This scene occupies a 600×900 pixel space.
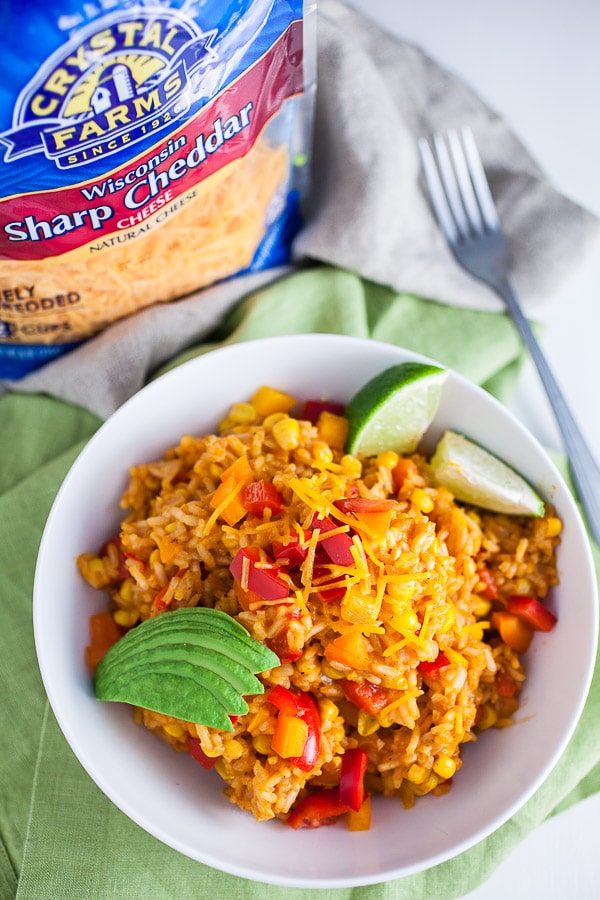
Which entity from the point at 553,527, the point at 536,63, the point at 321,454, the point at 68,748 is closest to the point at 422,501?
the point at 321,454

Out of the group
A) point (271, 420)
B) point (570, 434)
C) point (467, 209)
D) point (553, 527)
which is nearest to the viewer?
point (553, 527)

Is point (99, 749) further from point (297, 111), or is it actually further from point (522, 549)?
point (297, 111)

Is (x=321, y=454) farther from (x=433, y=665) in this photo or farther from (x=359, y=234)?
(x=359, y=234)

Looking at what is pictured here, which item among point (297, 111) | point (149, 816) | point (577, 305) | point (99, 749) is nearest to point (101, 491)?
point (99, 749)

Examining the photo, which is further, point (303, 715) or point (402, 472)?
point (402, 472)

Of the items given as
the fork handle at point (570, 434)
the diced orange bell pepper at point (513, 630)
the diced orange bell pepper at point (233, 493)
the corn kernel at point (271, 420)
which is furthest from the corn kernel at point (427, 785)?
the corn kernel at point (271, 420)
